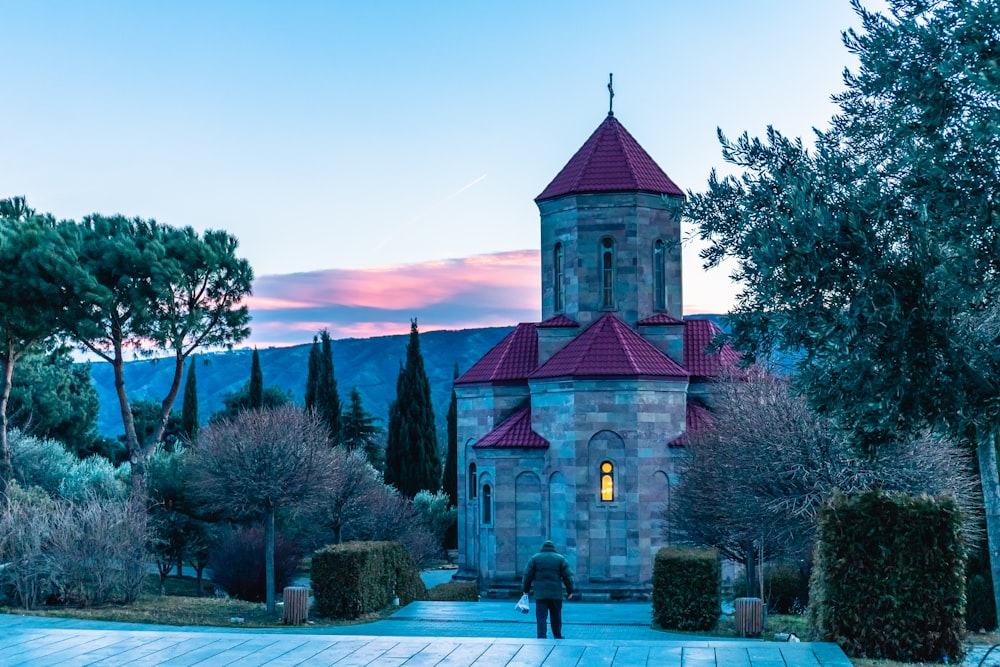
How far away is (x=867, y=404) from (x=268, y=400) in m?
65.9

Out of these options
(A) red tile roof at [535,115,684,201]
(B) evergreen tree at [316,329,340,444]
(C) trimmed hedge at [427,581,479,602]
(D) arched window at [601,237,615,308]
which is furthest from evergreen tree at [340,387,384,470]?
(C) trimmed hedge at [427,581,479,602]

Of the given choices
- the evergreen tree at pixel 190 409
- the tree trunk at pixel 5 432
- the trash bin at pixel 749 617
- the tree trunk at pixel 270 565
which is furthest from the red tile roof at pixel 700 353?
the evergreen tree at pixel 190 409

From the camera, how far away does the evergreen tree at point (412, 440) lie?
63375 mm

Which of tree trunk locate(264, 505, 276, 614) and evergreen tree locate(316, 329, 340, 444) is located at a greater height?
evergreen tree locate(316, 329, 340, 444)

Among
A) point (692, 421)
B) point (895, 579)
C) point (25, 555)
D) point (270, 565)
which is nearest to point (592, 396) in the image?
point (692, 421)

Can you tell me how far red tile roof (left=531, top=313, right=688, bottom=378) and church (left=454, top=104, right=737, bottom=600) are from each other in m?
0.06

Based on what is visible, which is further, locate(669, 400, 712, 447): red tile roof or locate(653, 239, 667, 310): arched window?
locate(653, 239, 667, 310): arched window

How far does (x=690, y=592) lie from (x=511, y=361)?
55.4 feet

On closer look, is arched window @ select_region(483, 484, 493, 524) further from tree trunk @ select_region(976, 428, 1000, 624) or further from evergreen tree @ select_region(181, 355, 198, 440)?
evergreen tree @ select_region(181, 355, 198, 440)

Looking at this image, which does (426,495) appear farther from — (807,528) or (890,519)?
(890,519)

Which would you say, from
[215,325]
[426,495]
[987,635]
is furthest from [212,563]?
[987,635]

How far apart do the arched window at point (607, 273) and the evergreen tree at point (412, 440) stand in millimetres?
24351

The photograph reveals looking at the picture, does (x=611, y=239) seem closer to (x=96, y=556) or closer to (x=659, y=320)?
(x=659, y=320)

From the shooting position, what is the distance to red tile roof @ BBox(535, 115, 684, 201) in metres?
40.3
